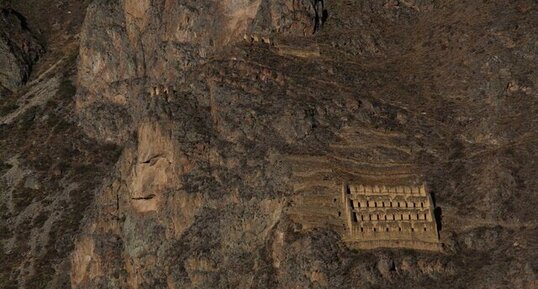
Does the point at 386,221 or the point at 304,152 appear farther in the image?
the point at 304,152

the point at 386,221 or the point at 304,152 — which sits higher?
the point at 304,152

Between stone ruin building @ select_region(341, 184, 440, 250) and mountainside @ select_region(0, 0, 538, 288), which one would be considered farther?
mountainside @ select_region(0, 0, 538, 288)

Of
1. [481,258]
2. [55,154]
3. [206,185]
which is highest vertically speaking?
[55,154]

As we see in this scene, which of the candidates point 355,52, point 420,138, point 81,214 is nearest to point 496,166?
point 420,138

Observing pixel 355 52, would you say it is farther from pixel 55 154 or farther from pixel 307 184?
pixel 55 154
